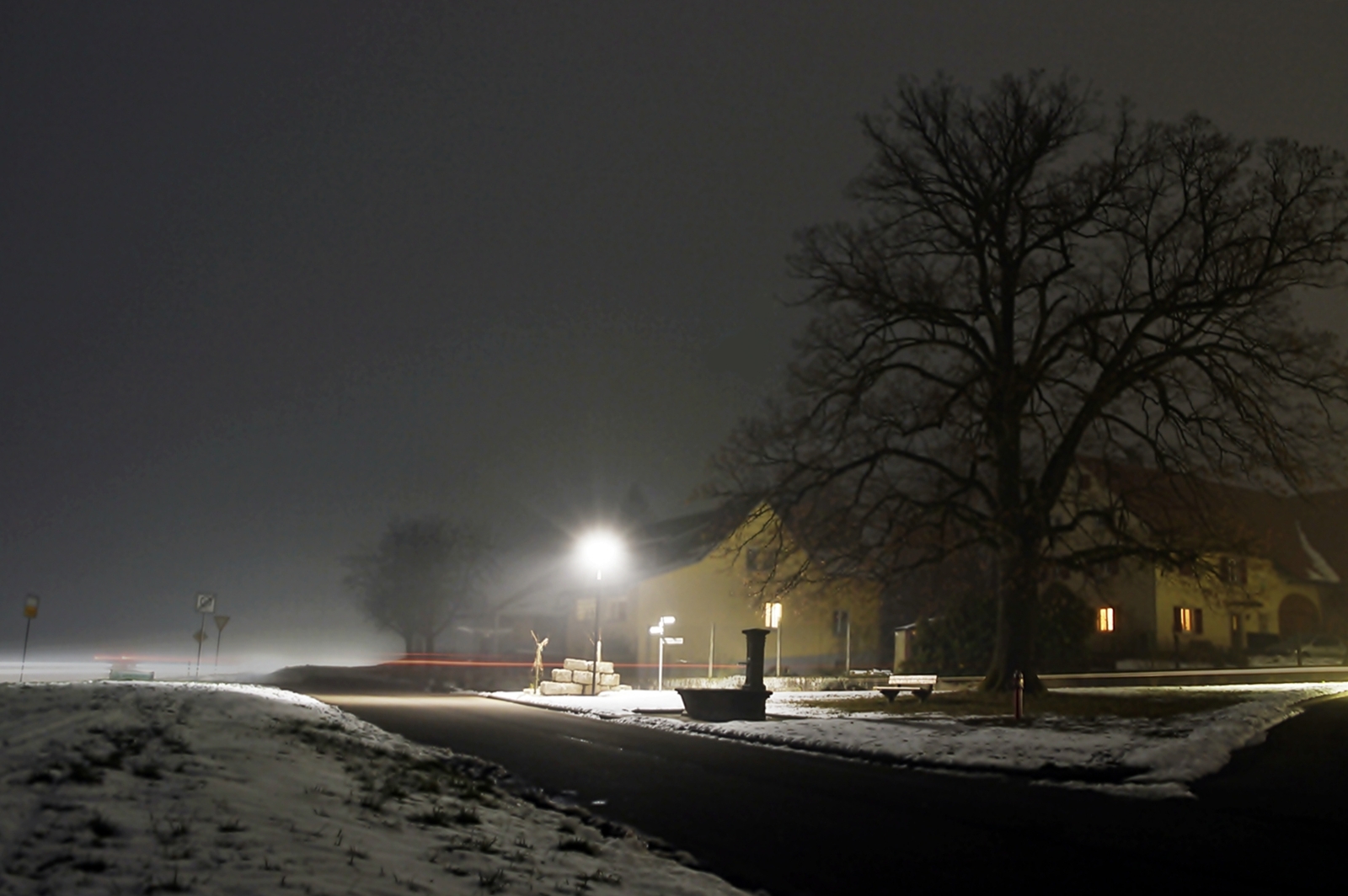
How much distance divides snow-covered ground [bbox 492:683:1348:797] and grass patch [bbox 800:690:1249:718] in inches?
27.8

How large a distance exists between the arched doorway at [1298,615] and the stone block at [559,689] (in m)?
46.8

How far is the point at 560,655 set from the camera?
72.8 meters

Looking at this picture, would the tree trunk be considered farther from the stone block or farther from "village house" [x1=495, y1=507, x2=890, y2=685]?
"village house" [x1=495, y1=507, x2=890, y2=685]

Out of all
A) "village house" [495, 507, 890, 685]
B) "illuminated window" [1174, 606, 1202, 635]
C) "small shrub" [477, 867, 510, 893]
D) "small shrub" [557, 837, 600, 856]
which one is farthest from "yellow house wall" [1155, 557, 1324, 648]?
"small shrub" [477, 867, 510, 893]

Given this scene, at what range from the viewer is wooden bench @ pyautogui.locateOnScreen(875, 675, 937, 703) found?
29.1m

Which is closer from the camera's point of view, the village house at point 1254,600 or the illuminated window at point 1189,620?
the village house at point 1254,600

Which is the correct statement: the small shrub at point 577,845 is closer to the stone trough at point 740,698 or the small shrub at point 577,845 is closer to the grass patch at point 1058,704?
the stone trough at point 740,698

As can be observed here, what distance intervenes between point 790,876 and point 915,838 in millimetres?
A: 1907

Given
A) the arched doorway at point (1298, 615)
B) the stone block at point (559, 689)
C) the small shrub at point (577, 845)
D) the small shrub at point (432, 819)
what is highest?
the arched doorway at point (1298, 615)

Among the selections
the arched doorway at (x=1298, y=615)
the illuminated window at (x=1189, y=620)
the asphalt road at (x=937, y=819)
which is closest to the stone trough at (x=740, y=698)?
the asphalt road at (x=937, y=819)

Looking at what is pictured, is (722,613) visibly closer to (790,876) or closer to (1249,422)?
(1249,422)

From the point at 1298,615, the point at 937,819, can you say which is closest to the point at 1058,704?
the point at 937,819

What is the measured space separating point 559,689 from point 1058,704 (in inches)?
730

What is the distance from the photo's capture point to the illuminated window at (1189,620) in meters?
58.1
